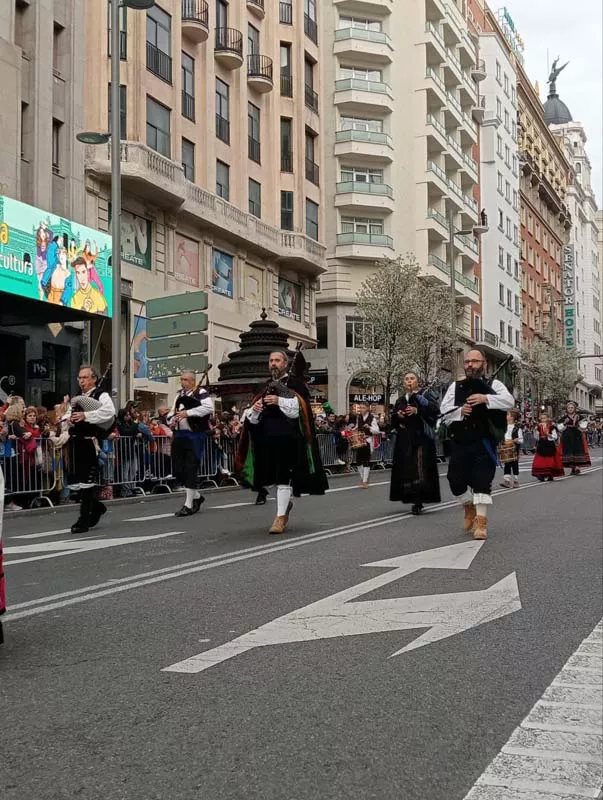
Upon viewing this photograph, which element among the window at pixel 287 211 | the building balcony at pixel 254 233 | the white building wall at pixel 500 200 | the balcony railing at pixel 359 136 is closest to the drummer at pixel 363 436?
the building balcony at pixel 254 233

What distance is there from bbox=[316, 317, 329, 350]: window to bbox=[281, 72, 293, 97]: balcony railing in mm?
12590

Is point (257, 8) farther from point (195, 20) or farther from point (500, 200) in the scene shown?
point (500, 200)

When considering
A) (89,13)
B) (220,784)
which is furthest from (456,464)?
(89,13)

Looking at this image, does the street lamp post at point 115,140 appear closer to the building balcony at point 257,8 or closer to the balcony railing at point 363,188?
the building balcony at point 257,8

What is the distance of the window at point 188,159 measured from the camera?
32.7m

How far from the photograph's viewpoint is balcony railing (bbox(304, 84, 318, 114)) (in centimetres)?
4266

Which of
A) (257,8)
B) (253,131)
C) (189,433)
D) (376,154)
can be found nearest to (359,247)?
(376,154)

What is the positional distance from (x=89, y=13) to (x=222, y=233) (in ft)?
27.7

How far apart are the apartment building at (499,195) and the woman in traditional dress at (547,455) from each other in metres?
42.2

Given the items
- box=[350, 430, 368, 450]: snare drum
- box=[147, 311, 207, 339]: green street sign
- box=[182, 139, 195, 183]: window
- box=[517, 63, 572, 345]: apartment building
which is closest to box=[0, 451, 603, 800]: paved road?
box=[147, 311, 207, 339]: green street sign

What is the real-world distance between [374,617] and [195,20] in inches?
1203

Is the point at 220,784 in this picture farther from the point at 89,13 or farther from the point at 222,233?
the point at 222,233

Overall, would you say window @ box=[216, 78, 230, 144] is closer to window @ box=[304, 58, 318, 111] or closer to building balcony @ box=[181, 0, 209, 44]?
building balcony @ box=[181, 0, 209, 44]

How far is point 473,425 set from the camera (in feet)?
33.6
